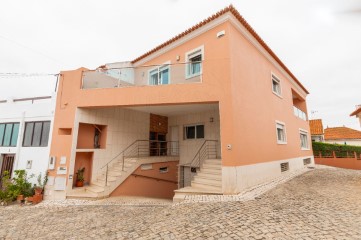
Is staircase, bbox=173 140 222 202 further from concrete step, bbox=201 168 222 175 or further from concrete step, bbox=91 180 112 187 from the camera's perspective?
concrete step, bbox=91 180 112 187

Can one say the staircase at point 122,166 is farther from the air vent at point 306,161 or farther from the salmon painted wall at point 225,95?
the air vent at point 306,161

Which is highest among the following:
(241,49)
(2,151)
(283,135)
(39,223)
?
(241,49)

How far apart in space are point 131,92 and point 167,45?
4899mm

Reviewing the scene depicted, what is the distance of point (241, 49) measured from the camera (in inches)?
401

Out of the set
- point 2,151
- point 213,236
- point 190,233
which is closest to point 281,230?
point 213,236

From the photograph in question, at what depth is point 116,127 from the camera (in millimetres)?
11844

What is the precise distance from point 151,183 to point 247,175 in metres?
6.16

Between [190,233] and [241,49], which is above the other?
[241,49]

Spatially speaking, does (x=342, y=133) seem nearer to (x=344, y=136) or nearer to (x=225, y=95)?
(x=344, y=136)

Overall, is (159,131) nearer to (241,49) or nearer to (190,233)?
(241,49)

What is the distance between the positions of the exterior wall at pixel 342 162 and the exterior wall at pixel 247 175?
1254 cm

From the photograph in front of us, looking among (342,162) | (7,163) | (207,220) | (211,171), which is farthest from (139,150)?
(342,162)

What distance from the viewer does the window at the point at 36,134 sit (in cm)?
1023

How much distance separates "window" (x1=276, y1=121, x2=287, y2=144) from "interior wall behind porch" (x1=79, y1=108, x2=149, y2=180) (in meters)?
9.72
